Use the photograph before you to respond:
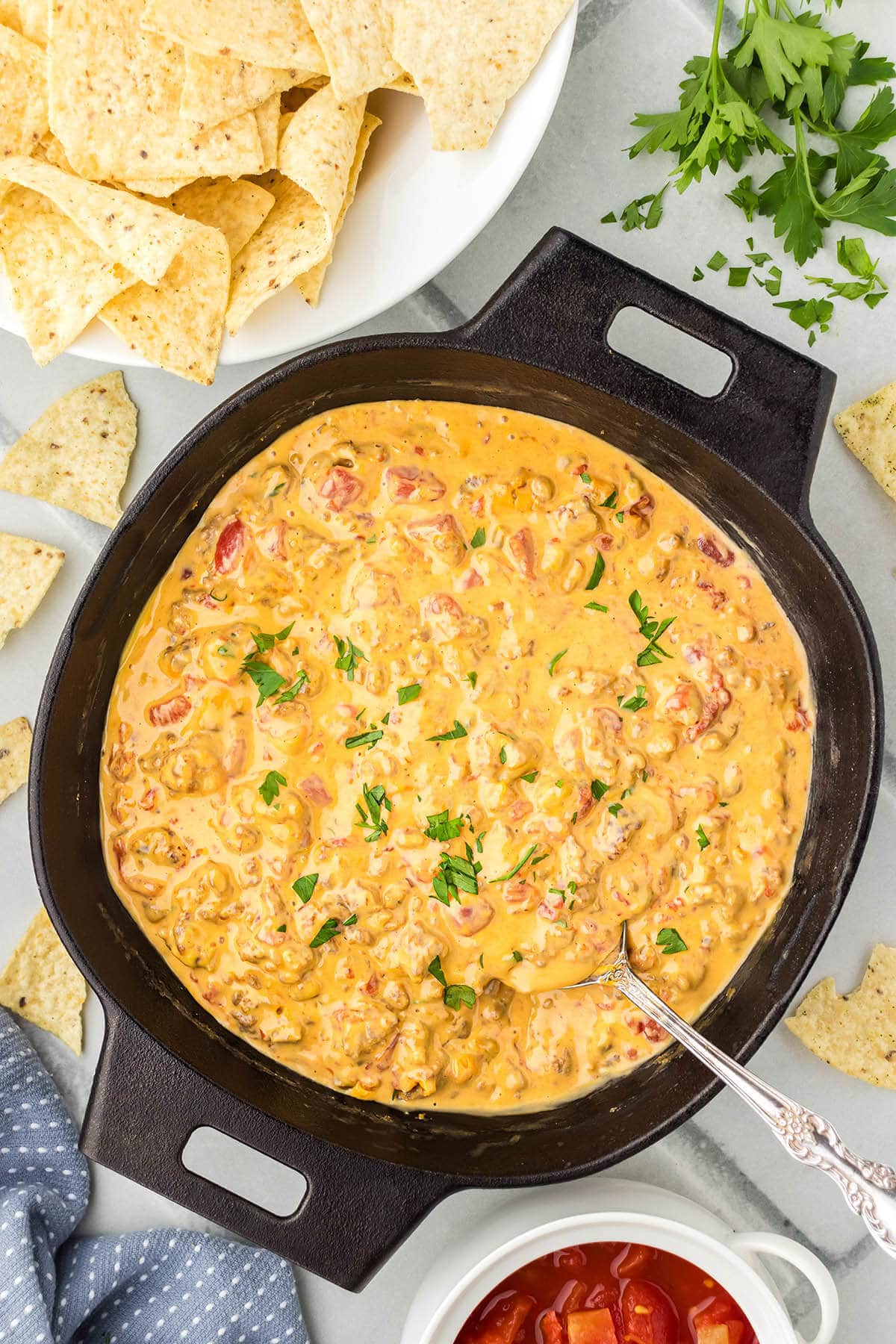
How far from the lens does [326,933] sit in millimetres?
2402

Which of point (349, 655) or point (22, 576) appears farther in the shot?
point (22, 576)

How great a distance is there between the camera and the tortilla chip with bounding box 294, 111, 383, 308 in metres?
2.15

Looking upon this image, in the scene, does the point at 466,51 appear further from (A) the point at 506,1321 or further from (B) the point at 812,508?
(A) the point at 506,1321

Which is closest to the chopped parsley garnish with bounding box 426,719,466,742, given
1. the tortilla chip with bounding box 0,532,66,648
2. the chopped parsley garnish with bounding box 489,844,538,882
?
the chopped parsley garnish with bounding box 489,844,538,882

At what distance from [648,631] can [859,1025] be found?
3.15 feet

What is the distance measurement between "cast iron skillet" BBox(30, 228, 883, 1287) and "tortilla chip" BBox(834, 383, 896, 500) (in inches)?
12.3

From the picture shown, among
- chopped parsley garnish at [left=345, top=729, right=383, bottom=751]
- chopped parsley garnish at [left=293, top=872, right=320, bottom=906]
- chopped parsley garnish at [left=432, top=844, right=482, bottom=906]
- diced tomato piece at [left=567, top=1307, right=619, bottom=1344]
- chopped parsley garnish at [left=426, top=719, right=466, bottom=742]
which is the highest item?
chopped parsley garnish at [left=426, top=719, right=466, bottom=742]

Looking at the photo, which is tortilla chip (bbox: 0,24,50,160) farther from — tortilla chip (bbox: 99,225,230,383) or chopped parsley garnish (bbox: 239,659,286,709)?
chopped parsley garnish (bbox: 239,659,286,709)

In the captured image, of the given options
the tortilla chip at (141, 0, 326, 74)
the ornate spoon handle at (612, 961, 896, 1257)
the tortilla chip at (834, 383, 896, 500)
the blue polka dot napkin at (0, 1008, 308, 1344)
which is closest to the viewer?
the ornate spoon handle at (612, 961, 896, 1257)

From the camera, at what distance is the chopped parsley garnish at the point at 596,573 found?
2389 millimetres

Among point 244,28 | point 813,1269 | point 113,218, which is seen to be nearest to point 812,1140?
point 813,1269

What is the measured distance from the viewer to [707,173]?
8.28 feet

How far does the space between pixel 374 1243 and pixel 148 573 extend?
4.41ft

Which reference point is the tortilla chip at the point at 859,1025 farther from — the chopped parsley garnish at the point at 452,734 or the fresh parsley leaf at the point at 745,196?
the fresh parsley leaf at the point at 745,196
